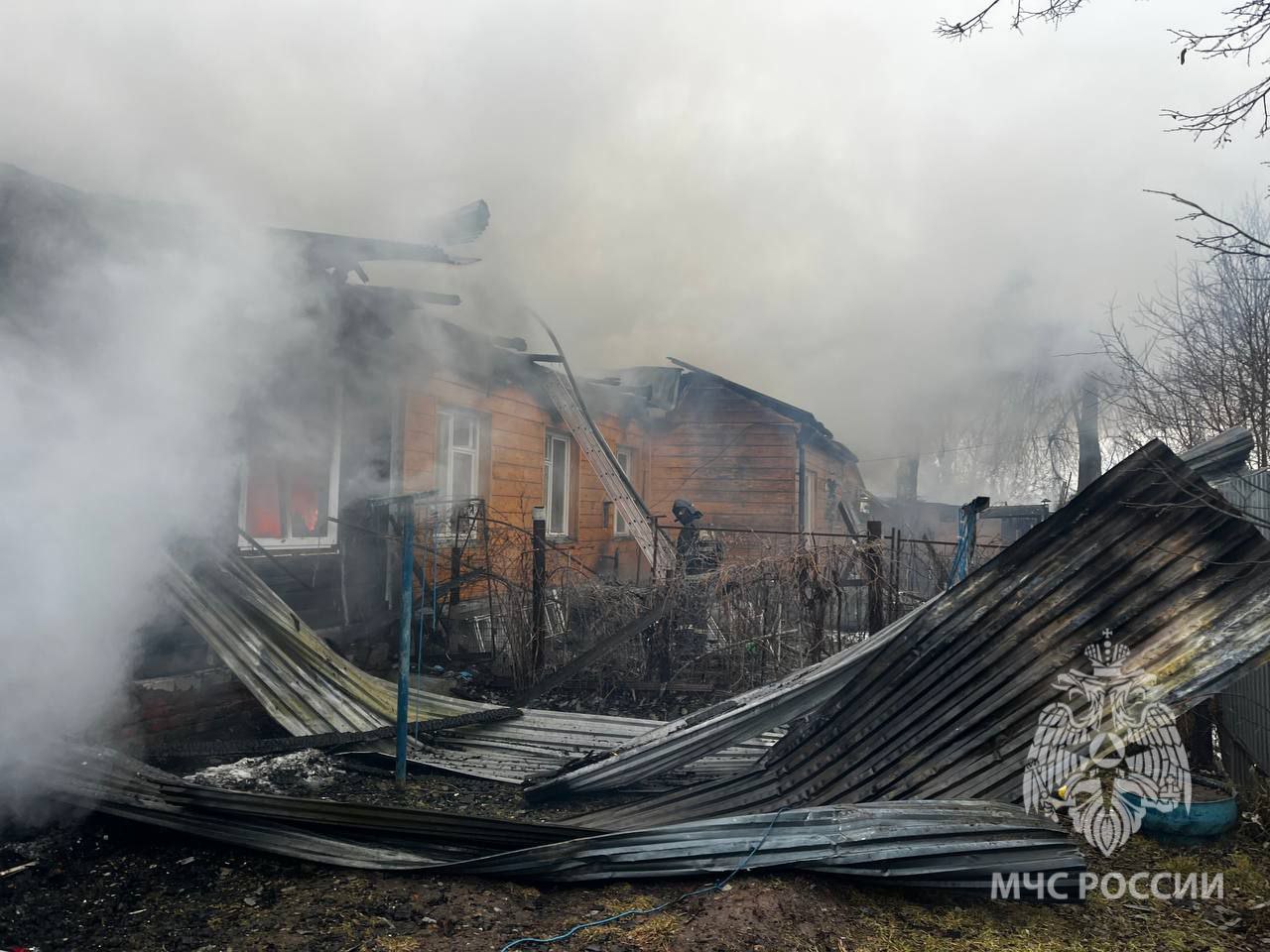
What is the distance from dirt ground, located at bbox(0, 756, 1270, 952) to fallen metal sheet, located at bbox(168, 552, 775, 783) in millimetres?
1327

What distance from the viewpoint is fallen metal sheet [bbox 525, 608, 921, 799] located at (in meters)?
4.16

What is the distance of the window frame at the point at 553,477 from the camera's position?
11.6 m

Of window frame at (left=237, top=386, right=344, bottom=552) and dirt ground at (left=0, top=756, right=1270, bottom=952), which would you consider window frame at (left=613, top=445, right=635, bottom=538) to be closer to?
window frame at (left=237, top=386, right=344, bottom=552)

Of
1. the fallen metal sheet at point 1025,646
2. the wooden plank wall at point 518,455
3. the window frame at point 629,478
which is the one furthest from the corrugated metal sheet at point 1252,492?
the window frame at point 629,478

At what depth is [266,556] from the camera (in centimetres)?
619

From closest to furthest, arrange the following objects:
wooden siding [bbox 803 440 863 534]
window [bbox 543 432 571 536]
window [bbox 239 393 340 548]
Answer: window [bbox 239 393 340 548] < window [bbox 543 432 571 536] < wooden siding [bbox 803 440 863 534]

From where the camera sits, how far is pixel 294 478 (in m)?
6.78

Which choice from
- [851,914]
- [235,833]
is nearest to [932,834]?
[851,914]

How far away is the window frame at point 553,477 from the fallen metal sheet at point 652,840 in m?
8.17

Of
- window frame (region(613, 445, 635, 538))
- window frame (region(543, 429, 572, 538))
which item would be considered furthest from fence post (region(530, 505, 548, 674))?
window frame (region(613, 445, 635, 538))

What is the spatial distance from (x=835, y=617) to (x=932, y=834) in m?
4.00

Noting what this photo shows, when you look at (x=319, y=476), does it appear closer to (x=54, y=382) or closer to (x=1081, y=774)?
(x=54, y=382)

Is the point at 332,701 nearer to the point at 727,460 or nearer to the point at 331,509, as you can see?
the point at 331,509

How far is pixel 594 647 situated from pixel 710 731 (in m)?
2.30
